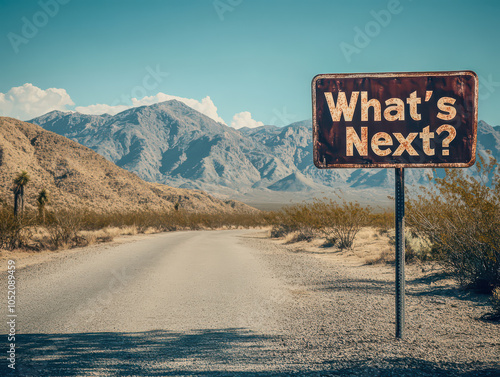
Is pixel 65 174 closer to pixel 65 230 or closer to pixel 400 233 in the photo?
pixel 65 230

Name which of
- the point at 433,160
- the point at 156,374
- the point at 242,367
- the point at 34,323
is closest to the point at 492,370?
the point at 433,160

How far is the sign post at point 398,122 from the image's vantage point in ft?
14.7

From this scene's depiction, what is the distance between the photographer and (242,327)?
549 cm

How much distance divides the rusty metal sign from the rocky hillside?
1973 inches

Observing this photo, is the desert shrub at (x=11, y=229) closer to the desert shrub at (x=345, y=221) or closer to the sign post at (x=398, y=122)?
the desert shrub at (x=345, y=221)

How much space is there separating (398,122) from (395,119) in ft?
0.18

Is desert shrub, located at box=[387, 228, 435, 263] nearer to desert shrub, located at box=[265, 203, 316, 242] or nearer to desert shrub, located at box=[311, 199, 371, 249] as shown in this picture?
desert shrub, located at box=[311, 199, 371, 249]

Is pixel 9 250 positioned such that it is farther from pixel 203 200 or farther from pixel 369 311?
pixel 203 200

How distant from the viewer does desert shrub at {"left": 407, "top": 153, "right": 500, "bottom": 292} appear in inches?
269

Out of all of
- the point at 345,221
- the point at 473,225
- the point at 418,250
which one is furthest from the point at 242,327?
the point at 345,221

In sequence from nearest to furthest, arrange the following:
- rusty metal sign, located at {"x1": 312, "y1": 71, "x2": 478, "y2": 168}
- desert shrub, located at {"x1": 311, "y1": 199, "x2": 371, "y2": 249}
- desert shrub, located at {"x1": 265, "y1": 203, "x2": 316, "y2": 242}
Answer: rusty metal sign, located at {"x1": 312, "y1": 71, "x2": 478, "y2": 168}
desert shrub, located at {"x1": 311, "y1": 199, "x2": 371, "y2": 249}
desert shrub, located at {"x1": 265, "y1": 203, "x2": 316, "y2": 242}

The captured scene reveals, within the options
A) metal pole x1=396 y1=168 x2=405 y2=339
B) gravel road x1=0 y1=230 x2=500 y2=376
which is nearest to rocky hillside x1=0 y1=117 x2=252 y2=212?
gravel road x1=0 y1=230 x2=500 y2=376

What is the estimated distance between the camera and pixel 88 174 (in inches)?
2499

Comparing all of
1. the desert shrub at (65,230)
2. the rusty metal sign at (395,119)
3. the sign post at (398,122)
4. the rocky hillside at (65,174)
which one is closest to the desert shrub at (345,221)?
the sign post at (398,122)
